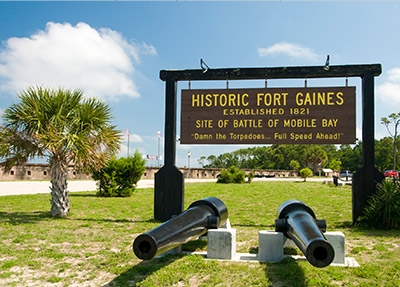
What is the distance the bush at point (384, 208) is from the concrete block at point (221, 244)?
13.8 feet

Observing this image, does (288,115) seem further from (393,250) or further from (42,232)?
(42,232)

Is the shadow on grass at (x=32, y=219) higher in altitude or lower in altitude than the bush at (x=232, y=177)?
lower

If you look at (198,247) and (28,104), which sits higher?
(28,104)

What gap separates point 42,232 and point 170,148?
335 cm

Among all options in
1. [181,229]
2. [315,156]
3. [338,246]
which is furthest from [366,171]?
[315,156]

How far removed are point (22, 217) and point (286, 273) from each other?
7658 millimetres

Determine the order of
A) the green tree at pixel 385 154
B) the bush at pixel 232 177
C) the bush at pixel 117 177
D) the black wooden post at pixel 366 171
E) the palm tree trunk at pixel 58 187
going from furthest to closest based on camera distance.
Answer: the green tree at pixel 385 154 < the bush at pixel 232 177 < the bush at pixel 117 177 < the palm tree trunk at pixel 58 187 < the black wooden post at pixel 366 171

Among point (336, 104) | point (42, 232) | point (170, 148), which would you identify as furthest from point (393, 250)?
point (42, 232)

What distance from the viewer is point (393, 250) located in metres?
6.19

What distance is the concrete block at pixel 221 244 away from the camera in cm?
558

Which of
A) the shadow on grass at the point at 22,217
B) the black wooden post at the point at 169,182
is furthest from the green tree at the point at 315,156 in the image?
the black wooden post at the point at 169,182

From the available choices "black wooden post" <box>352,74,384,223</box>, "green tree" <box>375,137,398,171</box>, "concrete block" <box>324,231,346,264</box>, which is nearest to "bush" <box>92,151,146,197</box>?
"black wooden post" <box>352,74,384,223</box>

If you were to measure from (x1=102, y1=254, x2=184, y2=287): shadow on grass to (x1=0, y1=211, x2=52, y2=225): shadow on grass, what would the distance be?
195 inches

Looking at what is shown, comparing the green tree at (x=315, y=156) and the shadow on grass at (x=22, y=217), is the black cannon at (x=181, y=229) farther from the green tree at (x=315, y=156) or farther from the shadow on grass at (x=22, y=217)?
the green tree at (x=315, y=156)
